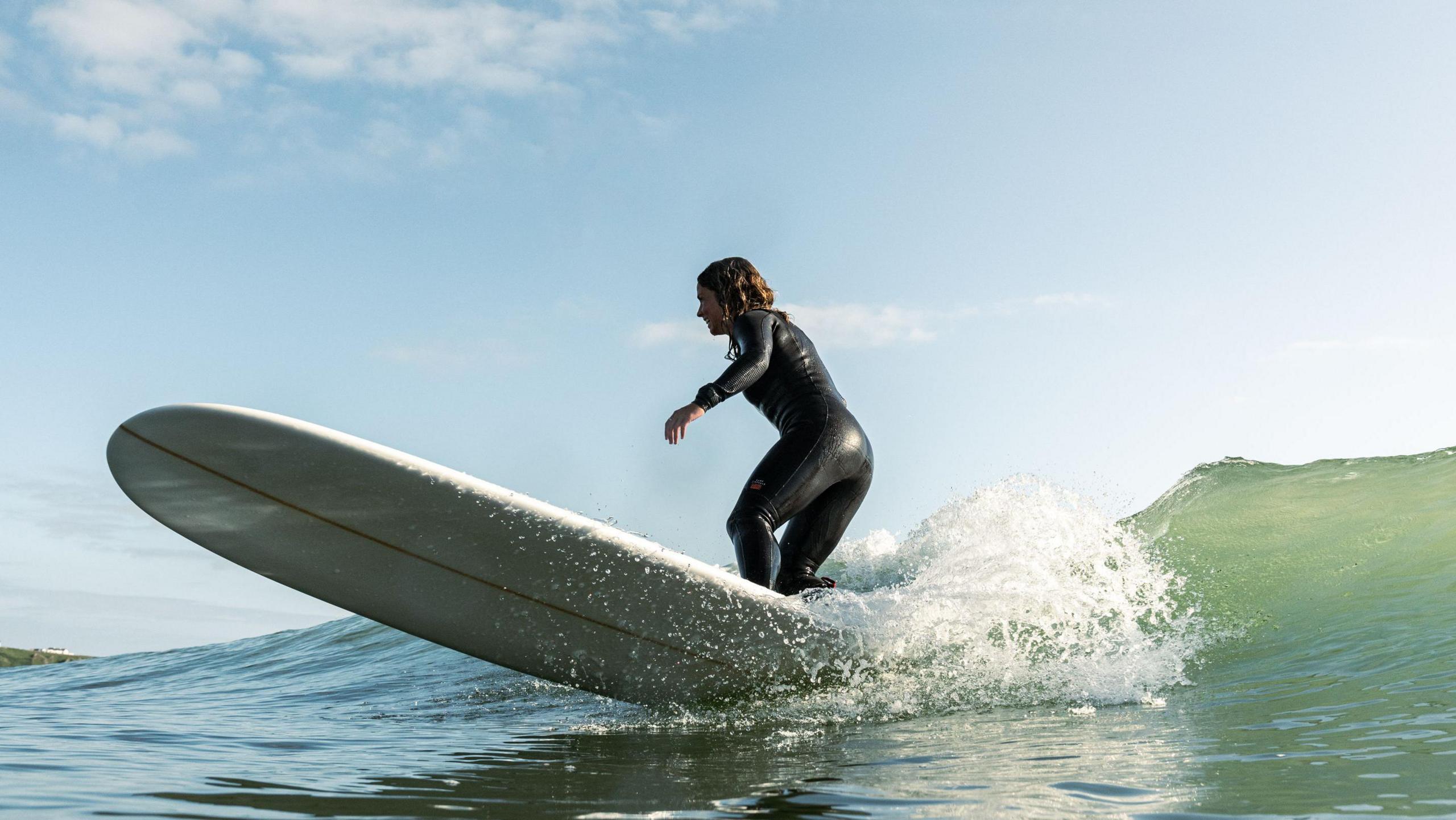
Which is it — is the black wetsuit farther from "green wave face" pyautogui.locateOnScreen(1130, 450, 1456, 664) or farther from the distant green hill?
the distant green hill

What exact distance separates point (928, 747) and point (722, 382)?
4.72 feet

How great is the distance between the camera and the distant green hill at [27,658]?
8.48m

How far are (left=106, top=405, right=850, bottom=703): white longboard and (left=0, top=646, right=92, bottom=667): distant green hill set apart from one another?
6813mm

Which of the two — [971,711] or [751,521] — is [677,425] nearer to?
[751,521]

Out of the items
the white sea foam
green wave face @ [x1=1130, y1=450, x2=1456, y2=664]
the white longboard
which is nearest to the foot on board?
the white sea foam

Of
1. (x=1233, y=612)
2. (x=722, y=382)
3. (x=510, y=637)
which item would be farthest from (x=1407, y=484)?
(x=510, y=637)

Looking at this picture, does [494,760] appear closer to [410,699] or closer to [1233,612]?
[410,699]

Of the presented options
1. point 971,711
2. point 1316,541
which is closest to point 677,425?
point 971,711

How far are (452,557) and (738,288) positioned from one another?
1501mm

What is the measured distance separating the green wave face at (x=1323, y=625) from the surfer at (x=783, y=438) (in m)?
1.47

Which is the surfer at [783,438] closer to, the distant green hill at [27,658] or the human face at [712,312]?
the human face at [712,312]

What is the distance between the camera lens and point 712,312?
150 inches

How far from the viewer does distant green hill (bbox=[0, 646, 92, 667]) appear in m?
8.48

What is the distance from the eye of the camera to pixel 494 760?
2.56m
